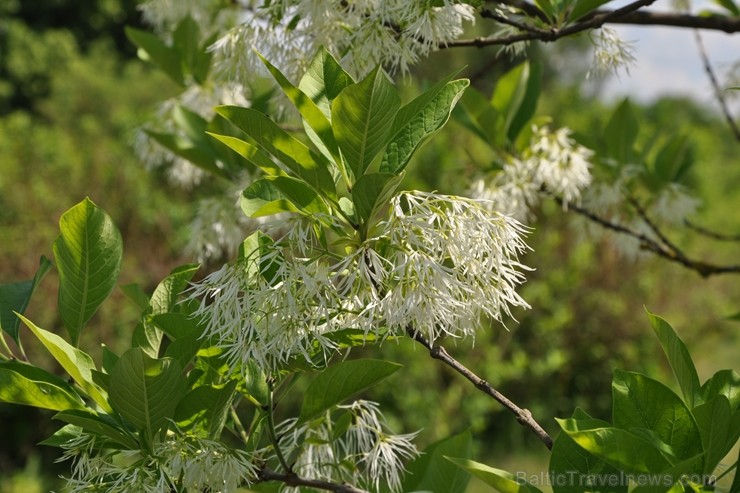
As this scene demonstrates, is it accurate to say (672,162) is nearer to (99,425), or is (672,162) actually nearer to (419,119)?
(419,119)

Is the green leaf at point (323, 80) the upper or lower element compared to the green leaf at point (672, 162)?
upper

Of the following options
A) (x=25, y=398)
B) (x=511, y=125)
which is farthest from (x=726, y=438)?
(x=511, y=125)

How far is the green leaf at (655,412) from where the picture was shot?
0.84 m

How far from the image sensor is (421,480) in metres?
1.15

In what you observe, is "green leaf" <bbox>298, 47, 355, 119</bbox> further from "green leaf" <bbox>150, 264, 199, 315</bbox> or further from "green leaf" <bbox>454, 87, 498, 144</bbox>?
"green leaf" <bbox>454, 87, 498, 144</bbox>

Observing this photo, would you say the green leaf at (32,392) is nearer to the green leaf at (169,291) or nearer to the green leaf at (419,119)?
the green leaf at (169,291)

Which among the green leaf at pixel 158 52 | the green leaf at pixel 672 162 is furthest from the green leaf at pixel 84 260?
the green leaf at pixel 672 162

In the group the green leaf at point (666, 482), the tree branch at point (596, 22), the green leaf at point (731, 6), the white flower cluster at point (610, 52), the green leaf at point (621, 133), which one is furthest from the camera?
the green leaf at point (621, 133)

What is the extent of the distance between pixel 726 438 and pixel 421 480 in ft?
1.62

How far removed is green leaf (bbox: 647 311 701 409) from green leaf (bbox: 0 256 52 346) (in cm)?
89

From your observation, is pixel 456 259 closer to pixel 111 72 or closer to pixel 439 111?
pixel 439 111

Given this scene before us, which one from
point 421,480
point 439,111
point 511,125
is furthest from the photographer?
point 511,125

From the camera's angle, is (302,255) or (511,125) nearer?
(302,255)

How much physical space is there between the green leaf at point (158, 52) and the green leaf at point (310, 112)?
47.5 inches
